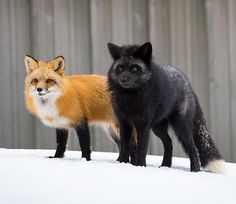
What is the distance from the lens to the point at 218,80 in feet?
18.4

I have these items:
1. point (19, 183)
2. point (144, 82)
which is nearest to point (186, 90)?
point (144, 82)

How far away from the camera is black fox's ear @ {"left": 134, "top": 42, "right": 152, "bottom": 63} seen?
3.80 metres

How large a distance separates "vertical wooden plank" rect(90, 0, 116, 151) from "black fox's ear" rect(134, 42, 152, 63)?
1.90 metres

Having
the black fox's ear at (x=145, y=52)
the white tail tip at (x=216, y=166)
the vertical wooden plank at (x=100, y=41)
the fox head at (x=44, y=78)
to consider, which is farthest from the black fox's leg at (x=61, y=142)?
the vertical wooden plank at (x=100, y=41)

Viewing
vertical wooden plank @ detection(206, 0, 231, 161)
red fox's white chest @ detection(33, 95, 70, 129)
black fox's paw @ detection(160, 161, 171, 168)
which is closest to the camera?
red fox's white chest @ detection(33, 95, 70, 129)

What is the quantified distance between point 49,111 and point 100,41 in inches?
71.1

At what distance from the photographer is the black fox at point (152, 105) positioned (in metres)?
3.81

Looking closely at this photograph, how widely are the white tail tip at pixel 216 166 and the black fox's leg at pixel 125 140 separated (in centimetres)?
72

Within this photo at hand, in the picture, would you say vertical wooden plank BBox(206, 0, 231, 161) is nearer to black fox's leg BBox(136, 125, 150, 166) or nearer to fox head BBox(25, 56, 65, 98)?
black fox's leg BBox(136, 125, 150, 166)

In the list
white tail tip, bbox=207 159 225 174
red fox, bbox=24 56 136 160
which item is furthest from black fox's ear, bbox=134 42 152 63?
white tail tip, bbox=207 159 225 174

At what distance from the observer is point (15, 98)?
5.90m

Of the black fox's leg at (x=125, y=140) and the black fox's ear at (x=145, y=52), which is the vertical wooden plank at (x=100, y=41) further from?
the black fox's ear at (x=145, y=52)

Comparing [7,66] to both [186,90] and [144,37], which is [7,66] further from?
[186,90]

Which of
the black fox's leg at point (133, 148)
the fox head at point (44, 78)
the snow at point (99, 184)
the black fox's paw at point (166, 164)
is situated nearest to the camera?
the snow at point (99, 184)
